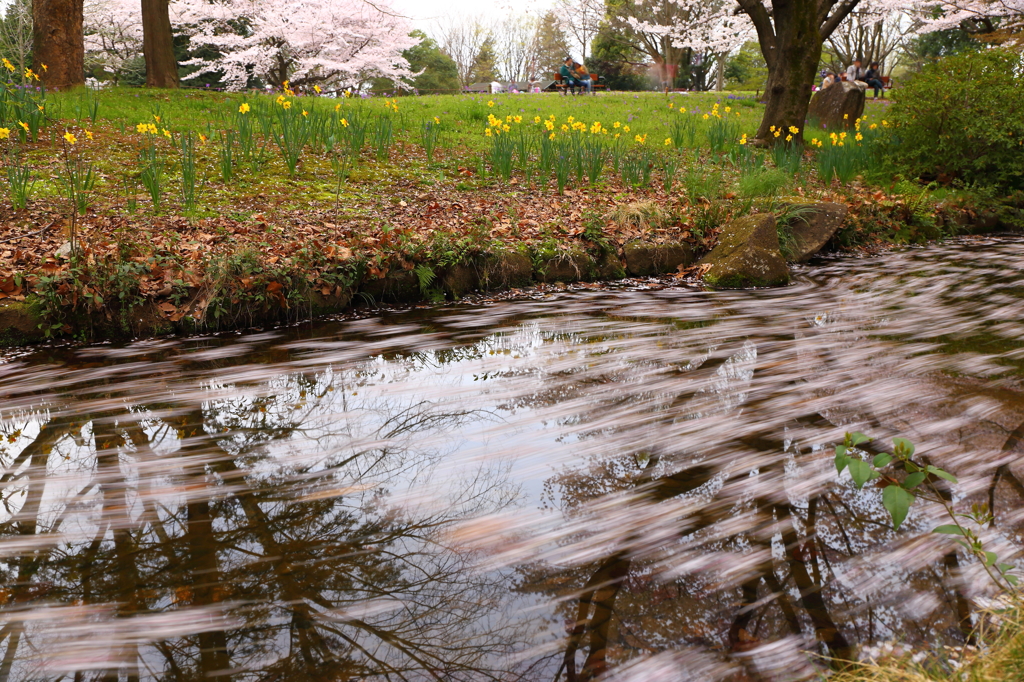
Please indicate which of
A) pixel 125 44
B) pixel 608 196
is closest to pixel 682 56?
pixel 125 44

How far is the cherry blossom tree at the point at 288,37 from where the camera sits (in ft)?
73.7

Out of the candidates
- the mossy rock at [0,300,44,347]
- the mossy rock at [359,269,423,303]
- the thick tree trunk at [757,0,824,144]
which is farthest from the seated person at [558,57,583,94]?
the mossy rock at [0,300,44,347]

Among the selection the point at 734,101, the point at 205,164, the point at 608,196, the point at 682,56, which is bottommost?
the point at 608,196

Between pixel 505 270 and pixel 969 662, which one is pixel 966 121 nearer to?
pixel 505 270

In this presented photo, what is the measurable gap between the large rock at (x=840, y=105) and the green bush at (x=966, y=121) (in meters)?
3.47

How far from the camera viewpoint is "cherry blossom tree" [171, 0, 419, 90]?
885 inches

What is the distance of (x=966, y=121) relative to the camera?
818cm

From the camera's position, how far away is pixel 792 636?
1.47m

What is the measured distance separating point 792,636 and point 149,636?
4.88ft

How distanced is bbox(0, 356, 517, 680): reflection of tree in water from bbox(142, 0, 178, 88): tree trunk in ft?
32.9

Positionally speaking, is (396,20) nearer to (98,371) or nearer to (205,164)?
(205,164)

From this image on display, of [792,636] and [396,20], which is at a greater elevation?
[396,20]

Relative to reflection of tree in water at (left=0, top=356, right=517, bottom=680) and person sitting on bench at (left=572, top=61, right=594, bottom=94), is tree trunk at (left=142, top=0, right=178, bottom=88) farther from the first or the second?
person sitting on bench at (left=572, top=61, right=594, bottom=94)

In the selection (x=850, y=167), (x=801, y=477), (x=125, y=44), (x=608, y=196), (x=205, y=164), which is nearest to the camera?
(x=801, y=477)
